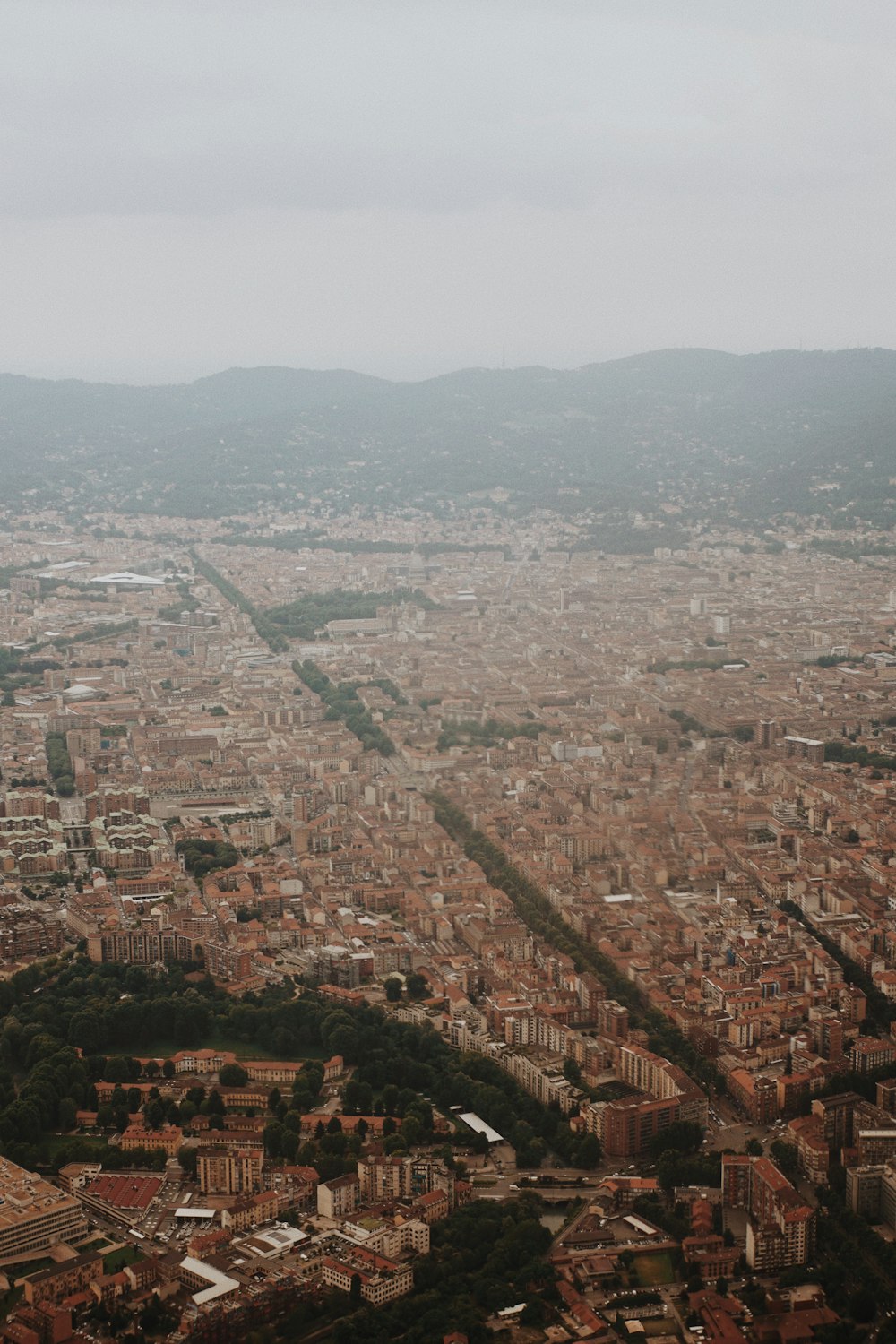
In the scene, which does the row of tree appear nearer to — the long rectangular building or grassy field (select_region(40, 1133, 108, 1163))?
grassy field (select_region(40, 1133, 108, 1163))

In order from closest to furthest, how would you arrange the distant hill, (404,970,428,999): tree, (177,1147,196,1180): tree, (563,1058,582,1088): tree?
1. (177,1147,196,1180): tree
2. (563,1058,582,1088): tree
3. (404,970,428,999): tree
4. the distant hill

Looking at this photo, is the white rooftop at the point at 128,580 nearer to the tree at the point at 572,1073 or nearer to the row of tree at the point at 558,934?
the row of tree at the point at 558,934

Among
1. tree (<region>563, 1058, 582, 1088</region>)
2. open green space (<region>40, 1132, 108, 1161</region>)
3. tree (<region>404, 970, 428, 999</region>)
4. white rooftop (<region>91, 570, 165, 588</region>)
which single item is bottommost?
open green space (<region>40, 1132, 108, 1161</region>)

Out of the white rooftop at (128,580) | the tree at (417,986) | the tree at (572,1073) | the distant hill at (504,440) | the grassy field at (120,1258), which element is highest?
the distant hill at (504,440)

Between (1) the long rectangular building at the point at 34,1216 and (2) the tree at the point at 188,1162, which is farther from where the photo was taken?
(2) the tree at the point at 188,1162

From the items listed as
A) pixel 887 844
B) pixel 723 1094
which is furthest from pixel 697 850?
pixel 723 1094

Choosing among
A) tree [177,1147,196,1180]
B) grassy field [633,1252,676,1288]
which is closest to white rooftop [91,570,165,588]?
tree [177,1147,196,1180]

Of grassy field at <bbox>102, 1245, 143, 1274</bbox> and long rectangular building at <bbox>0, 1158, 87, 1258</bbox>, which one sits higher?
long rectangular building at <bbox>0, 1158, 87, 1258</bbox>

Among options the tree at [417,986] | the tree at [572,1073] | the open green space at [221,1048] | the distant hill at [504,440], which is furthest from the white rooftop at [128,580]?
the tree at [572,1073]
